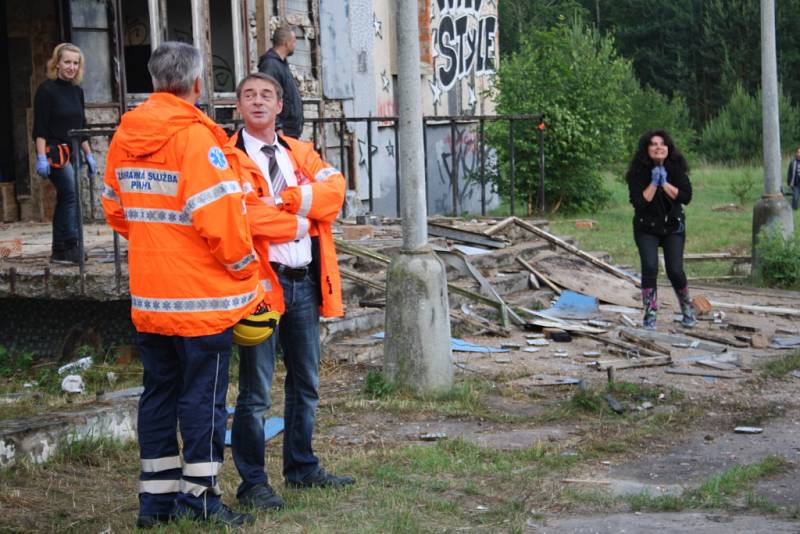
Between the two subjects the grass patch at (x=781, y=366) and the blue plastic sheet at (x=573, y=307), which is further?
the blue plastic sheet at (x=573, y=307)

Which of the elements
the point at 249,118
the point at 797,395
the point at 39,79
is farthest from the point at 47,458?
the point at 39,79

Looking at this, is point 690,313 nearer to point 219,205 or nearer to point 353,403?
point 353,403

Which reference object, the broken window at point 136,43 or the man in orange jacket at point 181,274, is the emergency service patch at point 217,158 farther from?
the broken window at point 136,43

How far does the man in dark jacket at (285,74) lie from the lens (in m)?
10.7

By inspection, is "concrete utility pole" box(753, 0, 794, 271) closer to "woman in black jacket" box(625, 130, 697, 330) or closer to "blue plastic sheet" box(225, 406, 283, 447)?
"woman in black jacket" box(625, 130, 697, 330)

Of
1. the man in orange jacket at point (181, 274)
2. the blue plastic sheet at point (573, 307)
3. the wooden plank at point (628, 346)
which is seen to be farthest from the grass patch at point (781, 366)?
the man in orange jacket at point (181, 274)

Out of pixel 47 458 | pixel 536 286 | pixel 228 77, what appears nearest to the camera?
pixel 47 458

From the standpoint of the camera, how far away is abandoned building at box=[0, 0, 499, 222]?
14047 millimetres

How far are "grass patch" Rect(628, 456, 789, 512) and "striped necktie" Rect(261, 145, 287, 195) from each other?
7.28ft

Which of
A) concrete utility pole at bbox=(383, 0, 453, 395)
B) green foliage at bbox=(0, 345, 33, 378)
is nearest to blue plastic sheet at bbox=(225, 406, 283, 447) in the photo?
concrete utility pole at bbox=(383, 0, 453, 395)

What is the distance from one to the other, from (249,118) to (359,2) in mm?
14949

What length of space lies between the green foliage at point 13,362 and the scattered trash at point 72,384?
1.47 m

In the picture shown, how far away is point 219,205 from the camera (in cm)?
492

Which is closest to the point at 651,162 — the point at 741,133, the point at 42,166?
the point at 42,166
